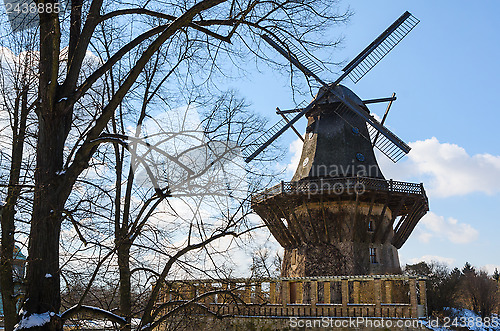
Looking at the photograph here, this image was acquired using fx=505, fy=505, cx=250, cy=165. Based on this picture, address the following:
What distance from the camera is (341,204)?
23.8 meters

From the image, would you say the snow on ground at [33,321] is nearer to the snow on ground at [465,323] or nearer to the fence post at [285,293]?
the fence post at [285,293]

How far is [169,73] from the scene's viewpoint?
31.7 ft

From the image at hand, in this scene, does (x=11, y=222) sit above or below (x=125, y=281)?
above

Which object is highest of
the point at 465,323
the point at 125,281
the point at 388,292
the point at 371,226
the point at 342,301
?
the point at 371,226

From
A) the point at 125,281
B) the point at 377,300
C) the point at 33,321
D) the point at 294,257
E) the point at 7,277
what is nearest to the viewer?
the point at 33,321

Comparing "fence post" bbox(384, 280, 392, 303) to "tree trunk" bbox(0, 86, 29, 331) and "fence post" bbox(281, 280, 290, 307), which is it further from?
"tree trunk" bbox(0, 86, 29, 331)

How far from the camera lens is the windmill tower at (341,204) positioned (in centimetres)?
2333

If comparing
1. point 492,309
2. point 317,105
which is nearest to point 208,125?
point 317,105

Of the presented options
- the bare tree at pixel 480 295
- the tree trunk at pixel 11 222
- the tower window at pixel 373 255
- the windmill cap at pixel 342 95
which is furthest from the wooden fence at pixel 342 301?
the bare tree at pixel 480 295

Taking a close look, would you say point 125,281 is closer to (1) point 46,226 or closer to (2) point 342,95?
(1) point 46,226

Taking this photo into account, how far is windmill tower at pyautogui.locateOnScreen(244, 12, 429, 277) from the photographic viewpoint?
76.5 ft

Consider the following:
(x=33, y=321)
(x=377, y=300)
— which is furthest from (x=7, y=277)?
(x=377, y=300)

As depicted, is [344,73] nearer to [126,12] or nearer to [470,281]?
[126,12]

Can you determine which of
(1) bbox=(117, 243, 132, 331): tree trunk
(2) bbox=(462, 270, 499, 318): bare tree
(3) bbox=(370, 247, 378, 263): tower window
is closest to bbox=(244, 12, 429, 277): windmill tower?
(3) bbox=(370, 247, 378, 263): tower window
